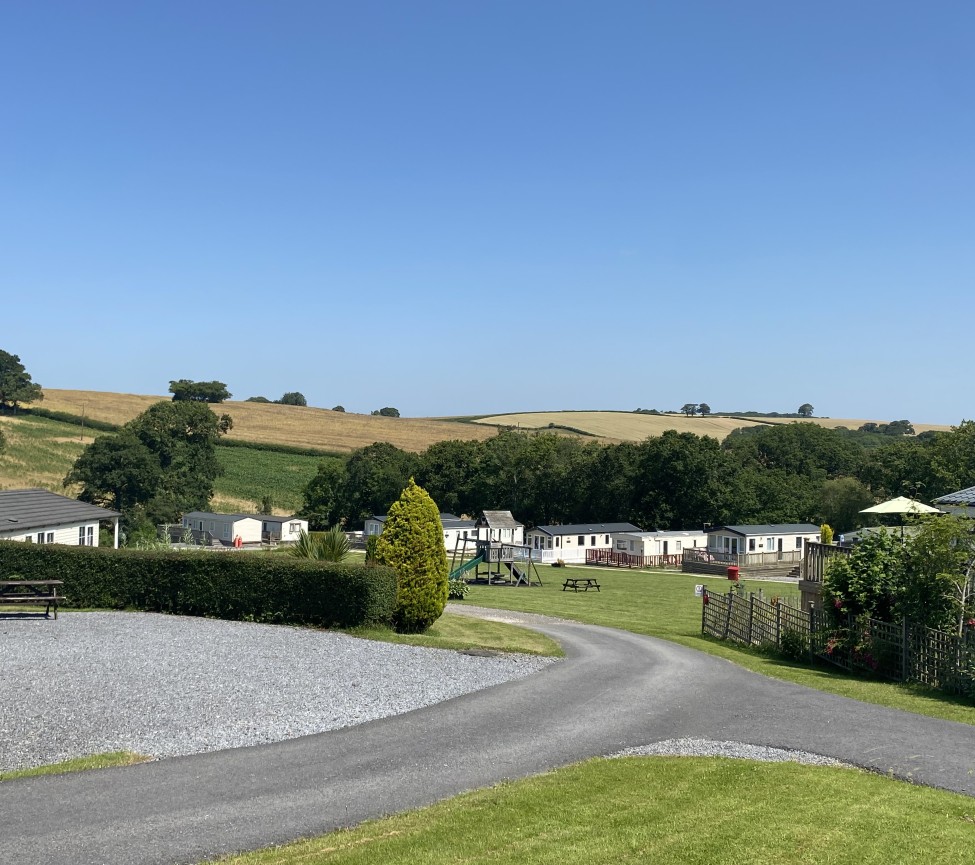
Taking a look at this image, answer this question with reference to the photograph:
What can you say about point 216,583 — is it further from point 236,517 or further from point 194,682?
Result: point 236,517

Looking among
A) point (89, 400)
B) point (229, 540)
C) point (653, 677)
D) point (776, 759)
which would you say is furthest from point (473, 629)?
point (89, 400)

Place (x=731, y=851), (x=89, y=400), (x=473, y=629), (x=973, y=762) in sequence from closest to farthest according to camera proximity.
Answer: (x=731, y=851) < (x=973, y=762) < (x=473, y=629) < (x=89, y=400)

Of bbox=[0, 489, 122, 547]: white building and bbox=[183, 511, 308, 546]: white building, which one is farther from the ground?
bbox=[0, 489, 122, 547]: white building

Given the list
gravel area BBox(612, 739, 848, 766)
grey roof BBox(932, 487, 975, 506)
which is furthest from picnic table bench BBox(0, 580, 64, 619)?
grey roof BBox(932, 487, 975, 506)

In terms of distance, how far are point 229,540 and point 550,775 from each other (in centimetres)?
6481

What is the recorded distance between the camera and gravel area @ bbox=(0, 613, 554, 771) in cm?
1313

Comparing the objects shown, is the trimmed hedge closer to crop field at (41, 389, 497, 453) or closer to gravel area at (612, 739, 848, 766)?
gravel area at (612, 739, 848, 766)

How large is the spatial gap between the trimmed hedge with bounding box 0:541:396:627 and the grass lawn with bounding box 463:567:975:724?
30.0 feet

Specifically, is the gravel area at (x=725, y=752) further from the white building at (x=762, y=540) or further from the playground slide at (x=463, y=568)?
the white building at (x=762, y=540)

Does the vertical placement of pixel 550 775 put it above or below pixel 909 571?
below

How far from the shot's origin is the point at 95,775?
11352 mm

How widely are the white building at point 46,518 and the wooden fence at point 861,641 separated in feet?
70.0

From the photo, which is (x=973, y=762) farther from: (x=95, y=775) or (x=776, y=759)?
(x=95, y=775)

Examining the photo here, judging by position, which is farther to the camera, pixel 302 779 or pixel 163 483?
pixel 163 483
